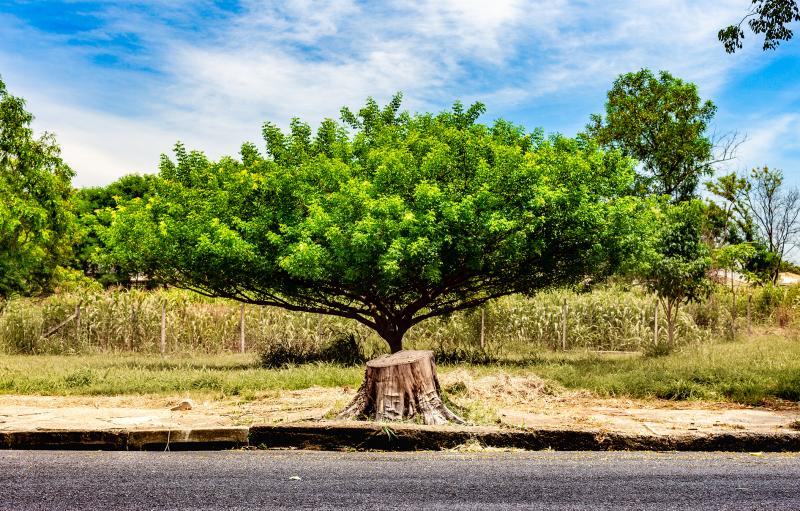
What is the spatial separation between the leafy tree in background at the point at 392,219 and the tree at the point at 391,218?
4 centimetres

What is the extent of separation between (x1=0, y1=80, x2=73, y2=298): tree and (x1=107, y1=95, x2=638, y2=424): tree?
38.4ft

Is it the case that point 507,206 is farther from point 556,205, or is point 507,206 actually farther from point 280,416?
point 280,416

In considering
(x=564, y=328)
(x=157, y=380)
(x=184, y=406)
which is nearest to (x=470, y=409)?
(x=184, y=406)

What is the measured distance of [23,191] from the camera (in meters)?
27.8

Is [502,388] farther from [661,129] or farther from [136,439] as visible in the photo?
[661,129]

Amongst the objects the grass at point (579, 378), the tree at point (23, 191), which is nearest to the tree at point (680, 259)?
the grass at point (579, 378)

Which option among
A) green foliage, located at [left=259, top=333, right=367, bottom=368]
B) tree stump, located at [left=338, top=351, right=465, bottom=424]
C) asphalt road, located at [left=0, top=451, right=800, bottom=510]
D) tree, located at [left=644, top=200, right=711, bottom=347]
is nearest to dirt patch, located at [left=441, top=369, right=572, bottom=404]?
tree stump, located at [left=338, top=351, right=465, bottom=424]

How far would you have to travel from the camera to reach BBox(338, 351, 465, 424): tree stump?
7.67 meters

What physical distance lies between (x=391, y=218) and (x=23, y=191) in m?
20.3

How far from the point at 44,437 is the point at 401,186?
8762mm

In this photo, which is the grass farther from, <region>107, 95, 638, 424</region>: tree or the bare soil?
<region>107, 95, 638, 424</region>: tree

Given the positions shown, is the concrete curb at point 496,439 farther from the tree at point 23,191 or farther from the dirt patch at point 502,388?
the tree at point 23,191

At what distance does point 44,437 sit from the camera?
288 inches

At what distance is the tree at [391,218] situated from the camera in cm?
1385
